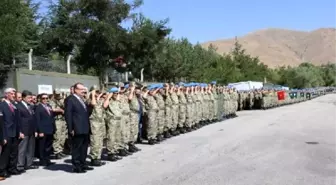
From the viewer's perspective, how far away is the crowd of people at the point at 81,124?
403 inches

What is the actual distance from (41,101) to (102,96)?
4.48ft

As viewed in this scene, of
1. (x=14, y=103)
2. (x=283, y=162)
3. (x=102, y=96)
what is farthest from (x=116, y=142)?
(x=283, y=162)

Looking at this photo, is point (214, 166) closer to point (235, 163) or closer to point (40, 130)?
point (235, 163)

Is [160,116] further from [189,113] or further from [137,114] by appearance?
[189,113]

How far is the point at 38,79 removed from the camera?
1614cm

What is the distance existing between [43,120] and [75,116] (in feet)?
5.36

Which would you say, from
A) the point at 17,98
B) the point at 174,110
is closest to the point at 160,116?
the point at 174,110

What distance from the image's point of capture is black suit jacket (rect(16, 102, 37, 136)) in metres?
10.6

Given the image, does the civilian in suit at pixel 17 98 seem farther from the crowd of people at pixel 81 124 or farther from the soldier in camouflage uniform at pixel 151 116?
the soldier in camouflage uniform at pixel 151 116

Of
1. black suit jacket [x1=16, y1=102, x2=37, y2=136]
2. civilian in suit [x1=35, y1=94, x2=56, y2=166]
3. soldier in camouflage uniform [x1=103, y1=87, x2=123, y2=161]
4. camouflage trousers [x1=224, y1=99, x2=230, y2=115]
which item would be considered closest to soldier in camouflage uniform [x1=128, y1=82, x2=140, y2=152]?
soldier in camouflage uniform [x1=103, y1=87, x2=123, y2=161]

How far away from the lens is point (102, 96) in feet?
39.9

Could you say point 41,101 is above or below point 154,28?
below

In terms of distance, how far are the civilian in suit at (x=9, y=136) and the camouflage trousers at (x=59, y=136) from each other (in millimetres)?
2019

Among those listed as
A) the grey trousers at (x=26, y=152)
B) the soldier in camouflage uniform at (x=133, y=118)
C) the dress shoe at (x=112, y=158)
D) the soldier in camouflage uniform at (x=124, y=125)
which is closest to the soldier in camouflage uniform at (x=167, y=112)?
the soldier in camouflage uniform at (x=133, y=118)
